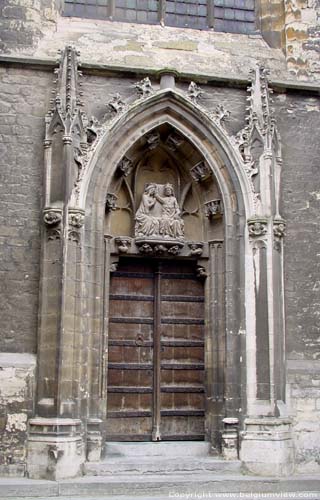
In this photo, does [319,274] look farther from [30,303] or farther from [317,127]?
[30,303]

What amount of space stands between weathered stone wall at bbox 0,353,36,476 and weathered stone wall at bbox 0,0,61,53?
4307 mm

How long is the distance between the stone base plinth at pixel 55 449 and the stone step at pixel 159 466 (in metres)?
0.27

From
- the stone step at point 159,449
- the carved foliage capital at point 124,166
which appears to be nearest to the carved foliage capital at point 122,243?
the carved foliage capital at point 124,166

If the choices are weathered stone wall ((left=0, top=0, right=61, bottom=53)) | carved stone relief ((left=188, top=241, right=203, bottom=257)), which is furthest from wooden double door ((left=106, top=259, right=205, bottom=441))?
weathered stone wall ((left=0, top=0, right=61, bottom=53))

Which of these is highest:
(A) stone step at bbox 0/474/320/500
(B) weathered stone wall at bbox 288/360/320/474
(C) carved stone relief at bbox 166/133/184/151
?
(C) carved stone relief at bbox 166/133/184/151

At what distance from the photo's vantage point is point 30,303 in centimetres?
992

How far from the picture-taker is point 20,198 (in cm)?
1016

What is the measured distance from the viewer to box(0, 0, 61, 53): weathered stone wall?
34.9 feet

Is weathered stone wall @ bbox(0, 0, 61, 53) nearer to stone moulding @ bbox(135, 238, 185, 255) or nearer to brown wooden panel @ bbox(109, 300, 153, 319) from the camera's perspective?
stone moulding @ bbox(135, 238, 185, 255)

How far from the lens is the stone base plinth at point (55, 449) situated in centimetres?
910

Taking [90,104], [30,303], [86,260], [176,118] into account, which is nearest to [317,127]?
[176,118]

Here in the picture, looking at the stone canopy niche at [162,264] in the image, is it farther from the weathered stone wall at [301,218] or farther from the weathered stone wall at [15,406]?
the weathered stone wall at [301,218]

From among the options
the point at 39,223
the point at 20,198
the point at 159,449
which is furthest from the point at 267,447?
the point at 20,198

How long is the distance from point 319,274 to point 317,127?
221 cm
